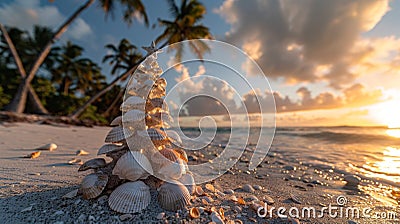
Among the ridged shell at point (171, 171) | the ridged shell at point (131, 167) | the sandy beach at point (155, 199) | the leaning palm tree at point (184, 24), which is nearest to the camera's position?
the sandy beach at point (155, 199)

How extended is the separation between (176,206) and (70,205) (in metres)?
0.82

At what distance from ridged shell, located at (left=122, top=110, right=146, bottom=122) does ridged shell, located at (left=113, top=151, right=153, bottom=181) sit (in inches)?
11.2

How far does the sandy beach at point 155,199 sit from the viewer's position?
1300 mm

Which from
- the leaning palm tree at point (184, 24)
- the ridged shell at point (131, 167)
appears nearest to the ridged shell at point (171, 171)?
the ridged shell at point (131, 167)

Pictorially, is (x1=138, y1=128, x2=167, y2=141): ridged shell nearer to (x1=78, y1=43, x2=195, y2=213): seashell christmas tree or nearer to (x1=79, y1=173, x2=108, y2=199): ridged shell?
(x1=78, y1=43, x2=195, y2=213): seashell christmas tree

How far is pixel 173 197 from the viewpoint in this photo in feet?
4.54

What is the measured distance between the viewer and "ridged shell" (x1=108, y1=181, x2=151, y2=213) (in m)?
1.31

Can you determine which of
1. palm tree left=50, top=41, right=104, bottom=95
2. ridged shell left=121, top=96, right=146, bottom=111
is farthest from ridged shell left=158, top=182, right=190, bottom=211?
palm tree left=50, top=41, right=104, bottom=95

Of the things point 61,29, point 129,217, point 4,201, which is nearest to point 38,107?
point 61,29

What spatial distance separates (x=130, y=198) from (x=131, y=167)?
8.7 inches

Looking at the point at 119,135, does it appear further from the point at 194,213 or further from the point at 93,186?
the point at 194,213

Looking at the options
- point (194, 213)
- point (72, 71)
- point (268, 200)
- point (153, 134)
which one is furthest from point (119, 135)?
point (72, 71)

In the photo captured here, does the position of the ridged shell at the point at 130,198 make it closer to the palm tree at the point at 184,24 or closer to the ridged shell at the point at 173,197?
the ridged shell at the point at 173,197

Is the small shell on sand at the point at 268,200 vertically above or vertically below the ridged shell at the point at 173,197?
below
